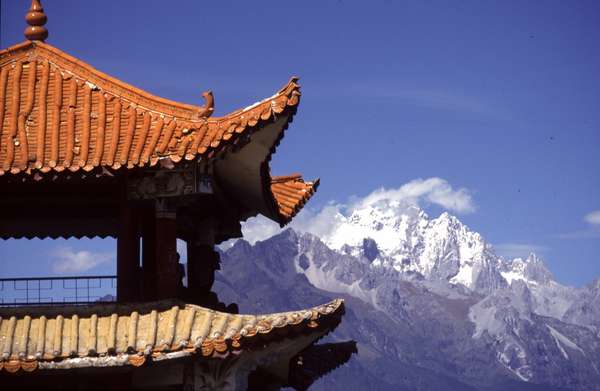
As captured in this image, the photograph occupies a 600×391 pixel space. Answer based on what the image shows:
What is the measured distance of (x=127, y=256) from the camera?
23.0 meters

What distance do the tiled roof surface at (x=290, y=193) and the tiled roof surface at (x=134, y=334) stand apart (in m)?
5.90

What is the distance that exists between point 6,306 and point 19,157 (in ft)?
8.61

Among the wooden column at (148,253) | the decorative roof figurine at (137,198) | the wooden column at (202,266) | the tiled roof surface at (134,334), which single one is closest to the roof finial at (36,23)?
the decorative roof figurine at (137,198)

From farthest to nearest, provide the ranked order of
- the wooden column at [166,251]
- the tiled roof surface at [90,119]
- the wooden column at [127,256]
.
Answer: the wooden column at [127,256] < the wooden column at [166,251] < the tiled roof surface at [90,119]

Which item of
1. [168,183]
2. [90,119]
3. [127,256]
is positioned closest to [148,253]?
[127,256]

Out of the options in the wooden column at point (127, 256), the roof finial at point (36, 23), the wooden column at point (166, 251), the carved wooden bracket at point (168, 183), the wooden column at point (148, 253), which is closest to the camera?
the carved wooden bracket at point (168, 183)

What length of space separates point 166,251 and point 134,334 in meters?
2.35

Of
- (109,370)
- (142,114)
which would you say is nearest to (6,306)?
(109,370)

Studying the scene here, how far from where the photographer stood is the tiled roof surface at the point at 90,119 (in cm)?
2177

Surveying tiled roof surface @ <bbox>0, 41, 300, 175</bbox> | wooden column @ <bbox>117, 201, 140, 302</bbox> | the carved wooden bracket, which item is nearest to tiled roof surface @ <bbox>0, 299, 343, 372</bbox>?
wooden column @ <bbox>117, 201, 140, 302</bbox>

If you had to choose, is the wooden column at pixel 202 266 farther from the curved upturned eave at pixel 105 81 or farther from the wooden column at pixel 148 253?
the curved upturned eave at pixel 105 81

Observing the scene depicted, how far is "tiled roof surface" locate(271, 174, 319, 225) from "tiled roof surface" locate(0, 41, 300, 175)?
15.4 feet

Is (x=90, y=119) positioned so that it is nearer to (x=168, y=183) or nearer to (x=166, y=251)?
(x=168, y=183)

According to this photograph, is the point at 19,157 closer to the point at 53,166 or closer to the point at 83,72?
the point at 53,166
